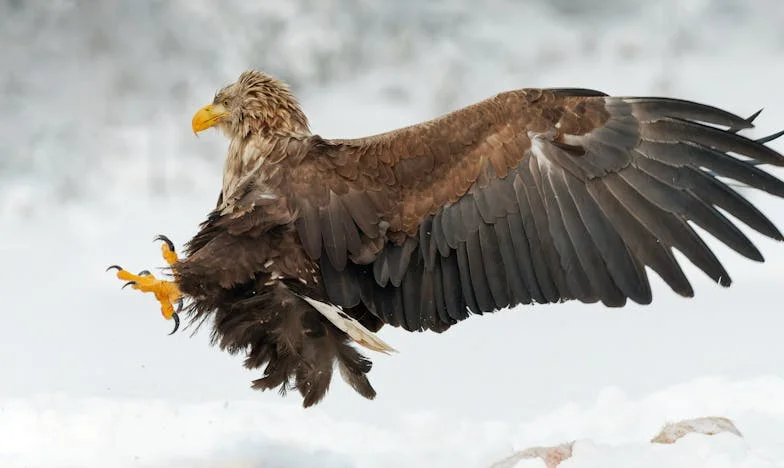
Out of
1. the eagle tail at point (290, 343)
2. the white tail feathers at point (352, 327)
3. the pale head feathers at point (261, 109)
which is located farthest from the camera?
the pale head feathers at point (261, 109)

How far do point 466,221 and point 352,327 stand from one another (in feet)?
2.72

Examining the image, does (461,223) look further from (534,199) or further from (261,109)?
(261,109)

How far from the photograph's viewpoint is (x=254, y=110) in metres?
6.63

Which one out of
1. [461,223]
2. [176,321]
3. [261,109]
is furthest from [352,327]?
[261,109]

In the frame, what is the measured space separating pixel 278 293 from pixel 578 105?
6.25 feet

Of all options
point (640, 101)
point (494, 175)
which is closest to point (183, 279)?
point (494, 175)

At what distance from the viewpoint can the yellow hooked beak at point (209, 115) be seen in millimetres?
6875

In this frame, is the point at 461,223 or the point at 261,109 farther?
the point at 261,109

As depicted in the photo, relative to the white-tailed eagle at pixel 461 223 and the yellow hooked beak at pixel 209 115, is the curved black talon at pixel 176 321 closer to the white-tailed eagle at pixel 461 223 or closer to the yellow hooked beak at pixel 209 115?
the white-tailed eagle at pixel 461 223

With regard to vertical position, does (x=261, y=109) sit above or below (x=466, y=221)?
above

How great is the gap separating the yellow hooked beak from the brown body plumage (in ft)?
2.68

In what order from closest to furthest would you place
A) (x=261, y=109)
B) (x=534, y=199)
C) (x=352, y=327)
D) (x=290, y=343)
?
(x=534, y=199) < (x=352, y=327) < (x=290, y=343) < (x=261, y=109)

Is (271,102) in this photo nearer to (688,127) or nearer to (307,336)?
(307,336)

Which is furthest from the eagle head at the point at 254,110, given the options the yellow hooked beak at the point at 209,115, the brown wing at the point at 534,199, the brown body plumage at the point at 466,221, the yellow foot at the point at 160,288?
the yellow foot at the point at 160,288
